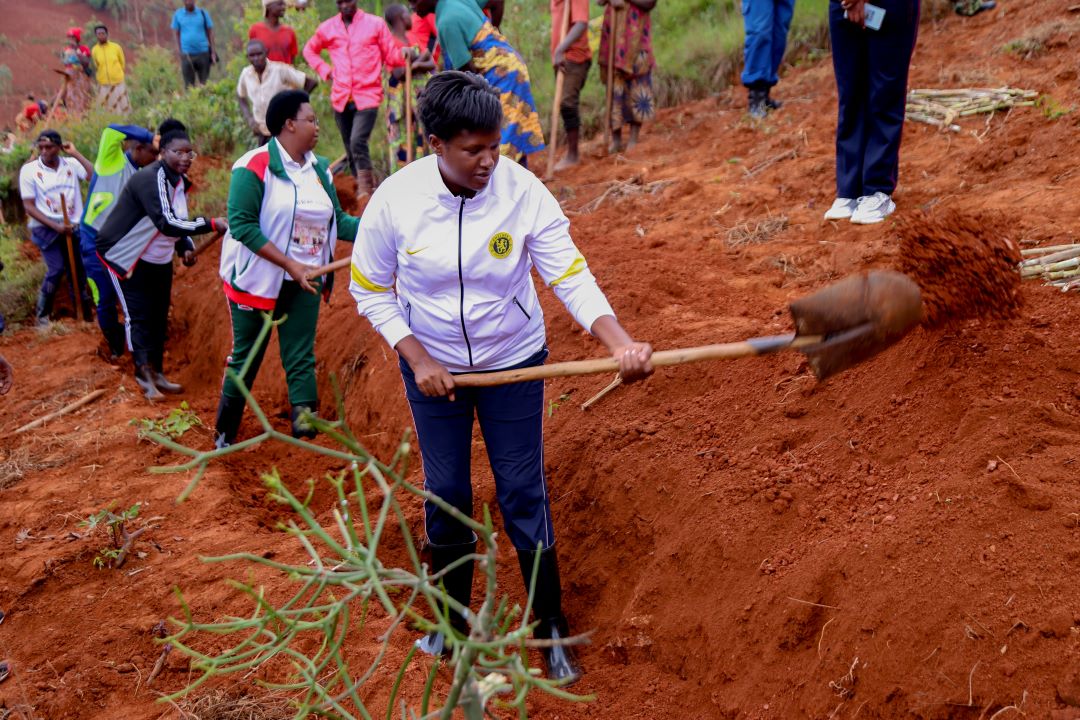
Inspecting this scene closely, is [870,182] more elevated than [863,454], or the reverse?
[870,182]

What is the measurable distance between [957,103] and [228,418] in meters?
5.32

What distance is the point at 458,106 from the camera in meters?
2.91

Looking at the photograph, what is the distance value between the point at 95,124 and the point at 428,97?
1210 centimetres

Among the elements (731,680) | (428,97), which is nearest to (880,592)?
(731,680)

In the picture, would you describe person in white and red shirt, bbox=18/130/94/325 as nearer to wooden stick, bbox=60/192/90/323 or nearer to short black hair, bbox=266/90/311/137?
wooden stick, bbox=60/192/90/323

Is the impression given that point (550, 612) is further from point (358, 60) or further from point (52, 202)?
point (52, 202)

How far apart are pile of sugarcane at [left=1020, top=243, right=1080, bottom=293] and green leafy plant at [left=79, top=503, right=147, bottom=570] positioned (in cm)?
414

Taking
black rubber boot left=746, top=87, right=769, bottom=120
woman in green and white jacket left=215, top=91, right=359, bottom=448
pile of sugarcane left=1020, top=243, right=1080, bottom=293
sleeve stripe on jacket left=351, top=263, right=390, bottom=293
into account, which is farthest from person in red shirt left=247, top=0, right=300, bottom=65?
pile of sugarcane left=1020, top=243, right=1080, bottom=293

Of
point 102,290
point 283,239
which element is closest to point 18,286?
point 102,290

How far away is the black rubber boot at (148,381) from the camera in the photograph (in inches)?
283

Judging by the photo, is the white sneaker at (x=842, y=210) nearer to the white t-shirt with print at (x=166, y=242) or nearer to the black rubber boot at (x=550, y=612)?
the black rubber boot at (x=550, y=612)

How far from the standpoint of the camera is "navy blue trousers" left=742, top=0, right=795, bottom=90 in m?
8.33

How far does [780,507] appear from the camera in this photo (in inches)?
138

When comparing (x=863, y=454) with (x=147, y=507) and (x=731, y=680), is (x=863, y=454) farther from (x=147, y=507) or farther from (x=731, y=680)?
(x=147, y=507)
